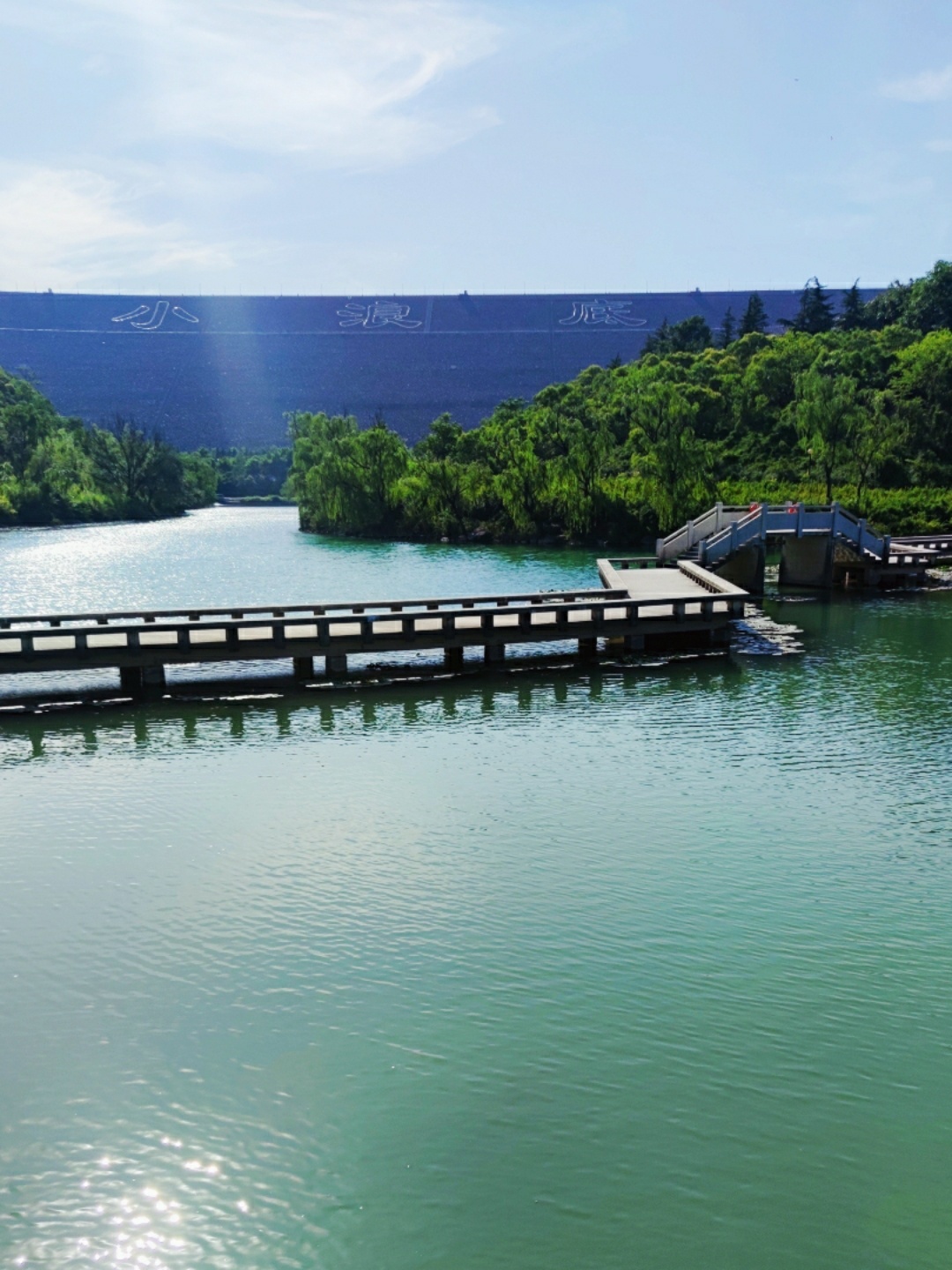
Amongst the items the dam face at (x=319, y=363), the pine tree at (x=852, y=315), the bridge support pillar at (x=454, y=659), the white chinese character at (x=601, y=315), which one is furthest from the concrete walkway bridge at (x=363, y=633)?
the white chinese character at (x=601, y=315)

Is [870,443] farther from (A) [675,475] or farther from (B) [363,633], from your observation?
(B) [363,633]

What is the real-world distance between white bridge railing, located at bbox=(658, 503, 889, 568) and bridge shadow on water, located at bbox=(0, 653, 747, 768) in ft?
35.0

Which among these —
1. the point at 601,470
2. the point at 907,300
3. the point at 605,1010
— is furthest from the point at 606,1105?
the point at 907,300

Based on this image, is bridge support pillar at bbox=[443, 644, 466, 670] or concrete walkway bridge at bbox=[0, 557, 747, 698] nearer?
concrete walkway bridge at bbox=[0, 557, 747, 698]

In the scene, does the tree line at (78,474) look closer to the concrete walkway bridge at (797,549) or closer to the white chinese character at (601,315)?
the concrete walkway bridge at (797,549)

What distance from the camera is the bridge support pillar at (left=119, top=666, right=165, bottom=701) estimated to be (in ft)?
73.0

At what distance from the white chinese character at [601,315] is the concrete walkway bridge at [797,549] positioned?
161 m

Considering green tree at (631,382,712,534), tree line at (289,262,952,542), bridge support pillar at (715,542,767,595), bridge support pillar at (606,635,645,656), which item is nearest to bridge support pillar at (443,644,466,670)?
bridge support pillar at (606,635,645,656)

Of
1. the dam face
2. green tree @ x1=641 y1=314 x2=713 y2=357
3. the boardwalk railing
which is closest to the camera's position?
the boardwalk railing

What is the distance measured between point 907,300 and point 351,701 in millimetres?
87566

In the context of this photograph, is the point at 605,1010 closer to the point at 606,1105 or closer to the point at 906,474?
the point at 606,1105

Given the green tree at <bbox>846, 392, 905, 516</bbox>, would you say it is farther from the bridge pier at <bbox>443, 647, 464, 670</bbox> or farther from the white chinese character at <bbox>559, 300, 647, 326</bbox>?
the white chinese character at <bbox>559, 300, 647, 326</bbox>

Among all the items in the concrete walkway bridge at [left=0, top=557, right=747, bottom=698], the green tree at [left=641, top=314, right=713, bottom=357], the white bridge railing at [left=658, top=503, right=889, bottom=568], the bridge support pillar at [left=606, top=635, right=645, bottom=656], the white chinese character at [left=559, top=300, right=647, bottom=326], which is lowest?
the bridge support pillar at [left=606, top=635, right=645, bottom=656]

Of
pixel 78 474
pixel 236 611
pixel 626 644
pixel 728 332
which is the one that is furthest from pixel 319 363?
pixel 626 644
